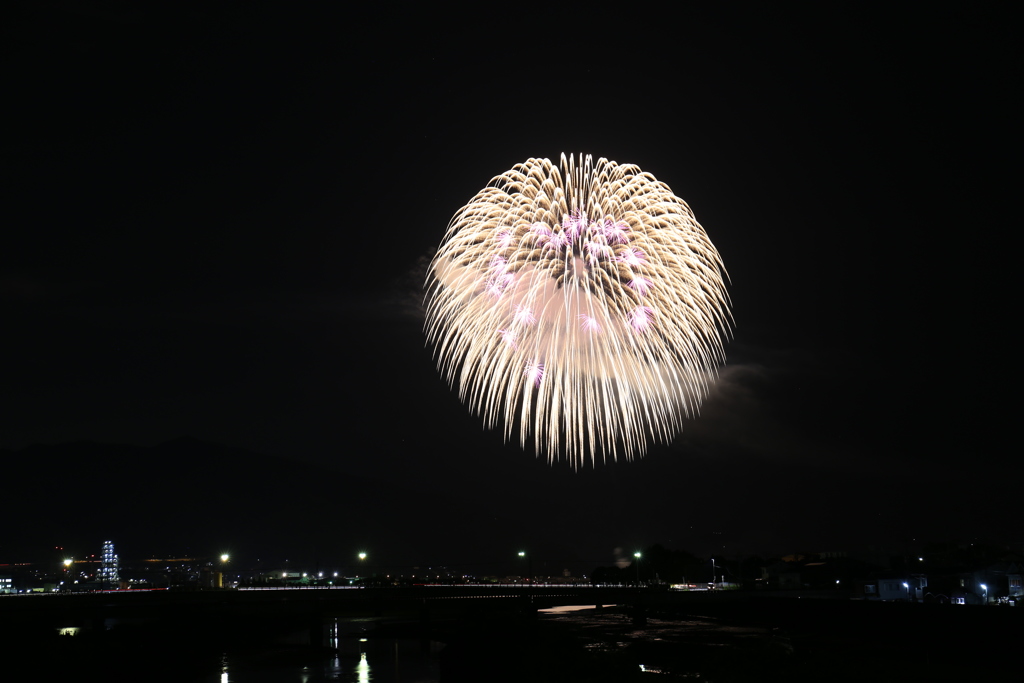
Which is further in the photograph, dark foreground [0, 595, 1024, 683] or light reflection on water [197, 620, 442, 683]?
light reflection on water [197, 620, 442, 683]

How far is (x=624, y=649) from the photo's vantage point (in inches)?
3034

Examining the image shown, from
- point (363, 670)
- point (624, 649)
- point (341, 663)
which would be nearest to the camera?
point (363, 670)

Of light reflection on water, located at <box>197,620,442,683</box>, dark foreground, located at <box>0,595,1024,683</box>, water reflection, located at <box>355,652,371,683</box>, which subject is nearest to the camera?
dark foreground, located at <box>0,595,1024,683</box>

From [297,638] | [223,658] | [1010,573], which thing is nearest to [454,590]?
[297,638]

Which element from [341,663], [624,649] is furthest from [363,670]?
[624,649]

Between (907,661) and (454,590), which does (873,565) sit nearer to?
(454,590)

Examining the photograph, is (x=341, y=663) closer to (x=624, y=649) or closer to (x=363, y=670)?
(x=363, y=670)

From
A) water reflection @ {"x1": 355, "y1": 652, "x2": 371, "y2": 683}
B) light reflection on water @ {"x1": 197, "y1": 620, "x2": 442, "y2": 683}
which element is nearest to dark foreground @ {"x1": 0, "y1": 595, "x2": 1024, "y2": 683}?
light reflection on water @ {"x1": 197, "y1": 620, "x2": 442, "y2": 683}

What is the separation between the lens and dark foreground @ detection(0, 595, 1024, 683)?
56.2 m

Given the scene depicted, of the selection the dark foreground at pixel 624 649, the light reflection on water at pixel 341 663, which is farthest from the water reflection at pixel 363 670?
the dark foreground at pixel 624 649

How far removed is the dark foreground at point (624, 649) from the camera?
56.2 metres

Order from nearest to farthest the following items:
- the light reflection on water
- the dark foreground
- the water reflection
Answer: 1. the dark foreground
2. the water reflection
3. the light reflection on water

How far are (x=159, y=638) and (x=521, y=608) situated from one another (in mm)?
42844

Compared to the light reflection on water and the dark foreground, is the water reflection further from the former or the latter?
the dark foreground
